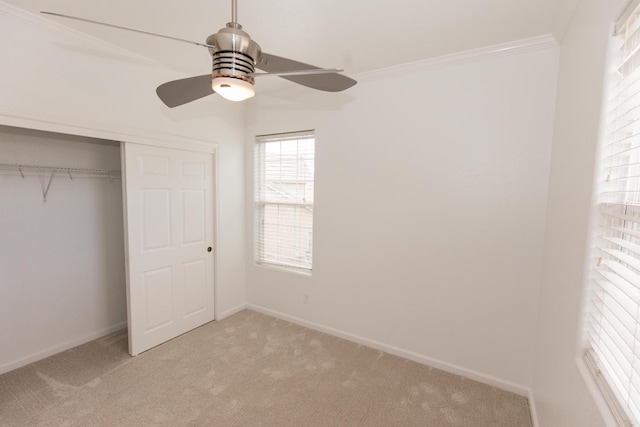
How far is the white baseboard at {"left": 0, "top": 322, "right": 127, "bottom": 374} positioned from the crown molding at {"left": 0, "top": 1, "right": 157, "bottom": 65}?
8.34 ft

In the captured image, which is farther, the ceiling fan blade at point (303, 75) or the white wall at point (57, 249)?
the white wall at point (57, 249)

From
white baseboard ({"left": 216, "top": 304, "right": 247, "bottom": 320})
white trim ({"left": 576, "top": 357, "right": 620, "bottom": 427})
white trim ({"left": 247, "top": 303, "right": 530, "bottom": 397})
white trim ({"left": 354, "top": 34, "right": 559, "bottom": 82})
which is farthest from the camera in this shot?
white baseboard ({"left": 216, "top": 304, "right": 247, "bottom": 320})

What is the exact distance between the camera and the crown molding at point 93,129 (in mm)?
1954

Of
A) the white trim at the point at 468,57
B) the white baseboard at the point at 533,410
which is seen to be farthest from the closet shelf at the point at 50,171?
the white baseboard at the point at 533,410

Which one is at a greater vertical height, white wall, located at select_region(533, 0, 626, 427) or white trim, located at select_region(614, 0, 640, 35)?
white trim, located at select_region(614, 0, 640, 35)

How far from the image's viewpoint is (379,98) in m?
2.71

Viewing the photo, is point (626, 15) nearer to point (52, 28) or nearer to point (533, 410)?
point (533, 410)

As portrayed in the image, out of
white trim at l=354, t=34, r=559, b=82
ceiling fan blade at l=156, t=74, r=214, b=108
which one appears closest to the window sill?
white trim at l=354, t=34, r=559, b=82

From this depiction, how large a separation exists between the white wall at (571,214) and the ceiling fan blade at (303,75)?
3.43ft

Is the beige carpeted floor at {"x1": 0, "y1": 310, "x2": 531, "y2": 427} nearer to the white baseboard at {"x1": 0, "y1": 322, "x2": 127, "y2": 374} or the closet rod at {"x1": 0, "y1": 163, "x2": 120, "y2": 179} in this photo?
the white baseboard at {"x1": 0, "y1": 322, "x2": 127, "y2": 374}

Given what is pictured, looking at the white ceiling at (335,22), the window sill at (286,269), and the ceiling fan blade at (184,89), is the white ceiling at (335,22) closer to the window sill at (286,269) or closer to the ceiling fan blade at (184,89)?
the ceiling fan blade at (184,89)

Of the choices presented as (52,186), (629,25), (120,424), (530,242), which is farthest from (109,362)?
(629,25)

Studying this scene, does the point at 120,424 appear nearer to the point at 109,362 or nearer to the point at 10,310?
the point at 109,362

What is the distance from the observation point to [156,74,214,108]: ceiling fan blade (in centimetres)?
148
